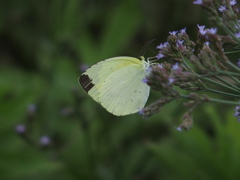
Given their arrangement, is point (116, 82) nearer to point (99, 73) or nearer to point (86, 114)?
point (99, 73)

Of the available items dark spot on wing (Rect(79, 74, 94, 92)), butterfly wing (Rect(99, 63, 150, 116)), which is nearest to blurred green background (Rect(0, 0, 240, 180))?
butterfly wing (Rect(99, 63, 150, 116))

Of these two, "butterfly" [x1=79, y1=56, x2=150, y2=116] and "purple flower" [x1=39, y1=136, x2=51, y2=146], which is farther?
"purple flower" [x1=39, y1=136, x2=51, y2=146]

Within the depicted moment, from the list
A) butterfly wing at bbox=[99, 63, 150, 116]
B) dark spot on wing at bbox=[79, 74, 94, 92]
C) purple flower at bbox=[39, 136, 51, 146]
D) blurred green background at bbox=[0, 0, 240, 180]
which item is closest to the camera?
butterfly wing at bbox=[99, 63, 150, 116]

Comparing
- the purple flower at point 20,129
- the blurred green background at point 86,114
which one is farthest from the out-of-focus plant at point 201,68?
the purple flower at point 20,129

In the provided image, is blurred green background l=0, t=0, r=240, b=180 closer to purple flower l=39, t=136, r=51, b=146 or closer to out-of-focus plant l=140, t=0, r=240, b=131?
purple flower l=39, t=136, r=51, b=146

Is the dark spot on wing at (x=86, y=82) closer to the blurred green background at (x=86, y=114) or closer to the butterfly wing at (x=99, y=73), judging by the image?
the butterfly wing at (x=99, y=73)

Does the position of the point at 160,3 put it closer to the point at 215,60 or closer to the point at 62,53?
the point at 62,53

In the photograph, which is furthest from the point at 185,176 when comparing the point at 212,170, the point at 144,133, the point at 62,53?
the point at 62,53
